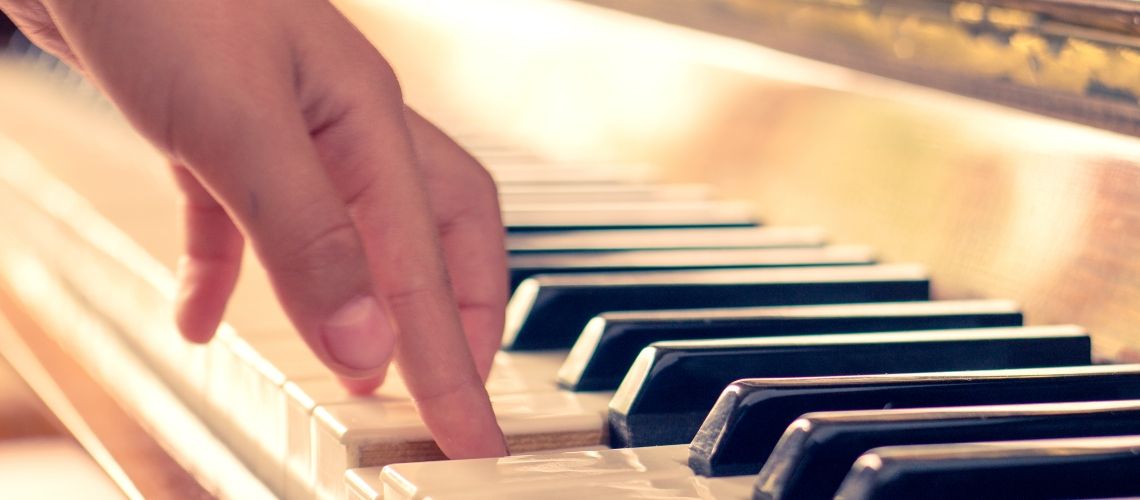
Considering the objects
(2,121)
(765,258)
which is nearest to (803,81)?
(765,258)

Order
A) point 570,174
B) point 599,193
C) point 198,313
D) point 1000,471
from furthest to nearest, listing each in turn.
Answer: point 570,174, point 599,193, point 198,313, point 1000,471

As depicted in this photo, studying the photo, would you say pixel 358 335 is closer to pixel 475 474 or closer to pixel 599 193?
pixel 475 474

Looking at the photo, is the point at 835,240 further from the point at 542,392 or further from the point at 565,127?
the point at 565,127

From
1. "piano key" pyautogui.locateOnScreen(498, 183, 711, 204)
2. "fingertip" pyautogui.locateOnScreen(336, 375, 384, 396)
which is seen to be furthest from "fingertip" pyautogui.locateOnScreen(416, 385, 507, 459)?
"piano key" pyautogui.locateOnScreen(498, 183, 711, 204)

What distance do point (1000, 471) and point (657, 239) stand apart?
0.63m

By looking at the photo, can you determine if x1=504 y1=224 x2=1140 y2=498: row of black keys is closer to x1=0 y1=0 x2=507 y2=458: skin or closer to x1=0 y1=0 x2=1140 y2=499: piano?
x1=0 y1=0 x2=1140 y2=499: piano

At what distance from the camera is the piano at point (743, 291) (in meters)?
0.65

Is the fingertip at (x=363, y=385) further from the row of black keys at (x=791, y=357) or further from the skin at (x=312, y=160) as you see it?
the row of black keys at (x=791, y=357)

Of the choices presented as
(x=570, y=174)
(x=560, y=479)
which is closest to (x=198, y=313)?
(x=560, y=479)

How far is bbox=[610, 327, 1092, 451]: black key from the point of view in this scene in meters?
0.75

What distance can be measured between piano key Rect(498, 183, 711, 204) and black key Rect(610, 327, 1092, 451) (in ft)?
1.83

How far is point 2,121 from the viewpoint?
7.22 ft

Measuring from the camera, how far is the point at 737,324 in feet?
2.87

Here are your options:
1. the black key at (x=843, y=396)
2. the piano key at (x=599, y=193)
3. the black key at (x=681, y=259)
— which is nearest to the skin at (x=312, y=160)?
the black key at (x=843, y=396)
